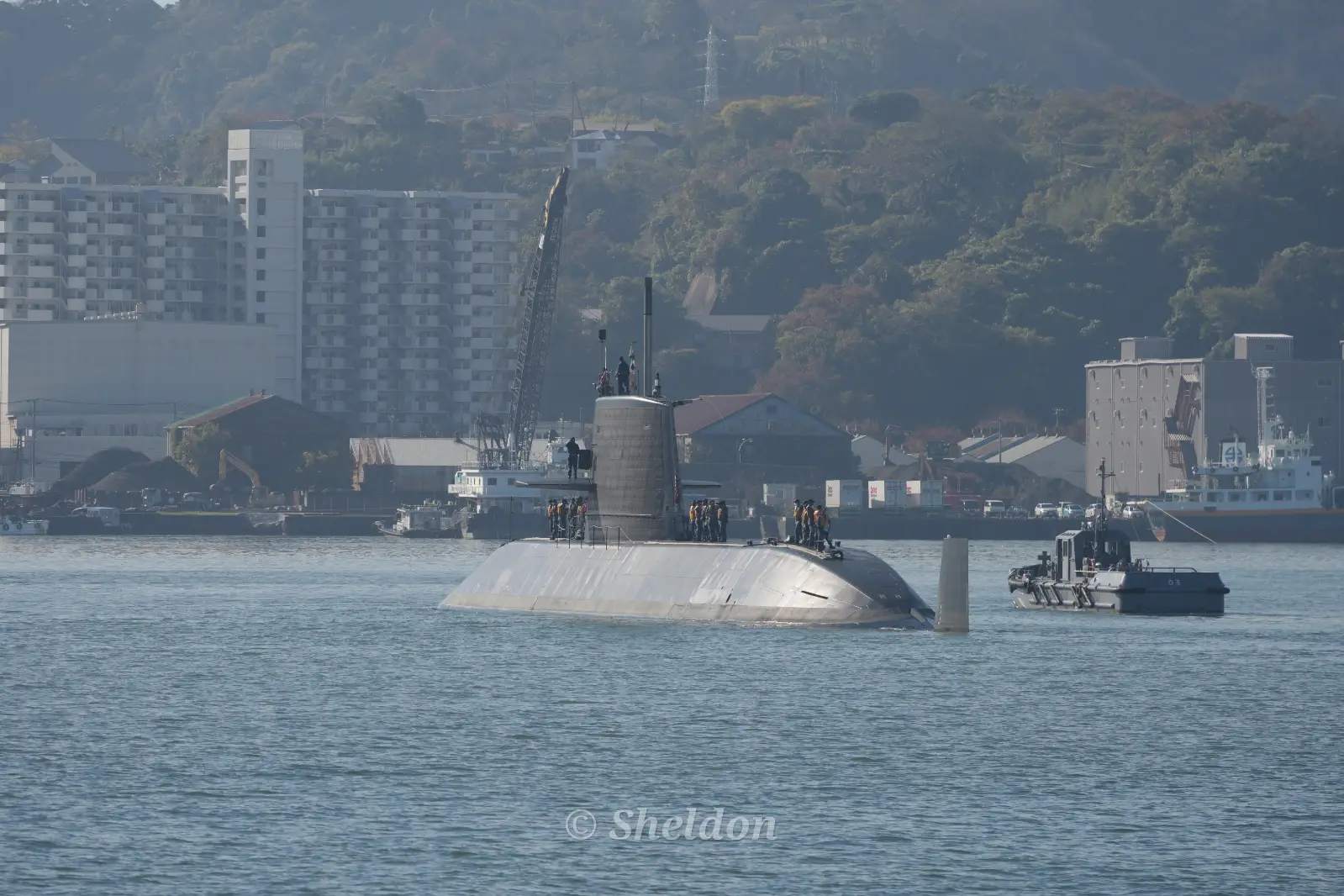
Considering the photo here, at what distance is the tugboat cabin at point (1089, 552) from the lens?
66438 millimetres

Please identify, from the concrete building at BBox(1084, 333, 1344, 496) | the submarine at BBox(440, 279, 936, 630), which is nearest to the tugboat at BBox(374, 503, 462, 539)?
the concrete building at BBox(1084, 333, 1344, 496)

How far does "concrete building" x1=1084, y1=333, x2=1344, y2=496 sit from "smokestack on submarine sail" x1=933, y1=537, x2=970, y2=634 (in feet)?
316

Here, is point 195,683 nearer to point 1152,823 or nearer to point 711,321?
point 1152,823

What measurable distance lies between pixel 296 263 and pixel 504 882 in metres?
153

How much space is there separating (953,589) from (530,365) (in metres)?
96.9

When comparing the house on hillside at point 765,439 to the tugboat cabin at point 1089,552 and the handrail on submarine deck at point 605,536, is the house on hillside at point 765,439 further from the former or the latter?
the handrail on submarine deck at point 605,536

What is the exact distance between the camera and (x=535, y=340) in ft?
479

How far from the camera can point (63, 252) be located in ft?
593

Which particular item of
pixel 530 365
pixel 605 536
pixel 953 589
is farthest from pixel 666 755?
pixel 530 365

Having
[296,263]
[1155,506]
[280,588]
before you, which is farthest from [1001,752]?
[296,263]

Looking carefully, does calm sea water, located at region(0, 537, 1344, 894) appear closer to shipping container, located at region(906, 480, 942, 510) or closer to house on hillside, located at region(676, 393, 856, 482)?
shipping container, located at region(906, 480, 942, 510)

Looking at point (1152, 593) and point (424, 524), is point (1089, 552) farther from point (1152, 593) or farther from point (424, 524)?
point (424, 524)

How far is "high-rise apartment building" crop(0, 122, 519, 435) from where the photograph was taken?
17750 centimetres

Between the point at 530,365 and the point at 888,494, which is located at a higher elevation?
the point at 530,365
